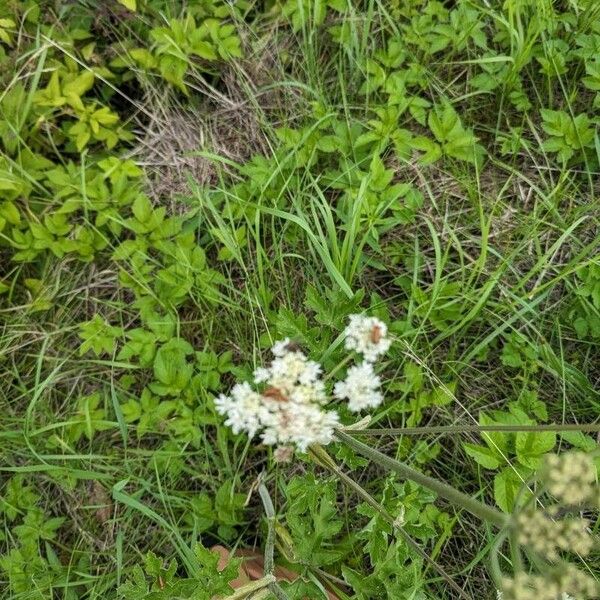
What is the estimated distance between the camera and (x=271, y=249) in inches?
118

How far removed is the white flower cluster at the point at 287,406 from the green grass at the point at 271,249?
0.95 meters

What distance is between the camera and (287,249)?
3.01m

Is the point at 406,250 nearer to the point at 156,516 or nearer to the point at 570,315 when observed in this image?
the point at 570,315

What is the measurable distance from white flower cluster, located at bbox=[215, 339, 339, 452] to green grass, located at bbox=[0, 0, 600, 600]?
0.95m

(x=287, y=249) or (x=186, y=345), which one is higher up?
(x=287, y=249)

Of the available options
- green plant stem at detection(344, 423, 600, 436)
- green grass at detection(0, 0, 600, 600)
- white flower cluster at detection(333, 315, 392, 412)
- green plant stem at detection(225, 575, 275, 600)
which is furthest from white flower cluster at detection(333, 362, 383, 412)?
green grass at detection(0, 0, 600, 600)

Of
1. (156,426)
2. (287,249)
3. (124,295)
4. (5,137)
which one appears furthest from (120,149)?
(156,426)

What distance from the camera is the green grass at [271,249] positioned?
2.77m

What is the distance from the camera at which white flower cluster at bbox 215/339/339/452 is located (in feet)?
5.47

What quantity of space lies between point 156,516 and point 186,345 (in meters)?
0.68

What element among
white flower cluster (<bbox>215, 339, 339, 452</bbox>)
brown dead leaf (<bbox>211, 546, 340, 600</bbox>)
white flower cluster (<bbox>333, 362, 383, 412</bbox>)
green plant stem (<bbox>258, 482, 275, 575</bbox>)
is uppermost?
white flower cluster (<bbox>215, 339, 339, 452</bbox>)

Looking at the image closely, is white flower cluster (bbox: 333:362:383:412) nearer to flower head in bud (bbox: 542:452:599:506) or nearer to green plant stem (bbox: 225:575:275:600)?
flower head in bud (bbox: 542:452:599:506)

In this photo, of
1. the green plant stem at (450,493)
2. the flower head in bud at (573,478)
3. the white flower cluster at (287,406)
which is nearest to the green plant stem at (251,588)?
the green plant stem at (450,493)

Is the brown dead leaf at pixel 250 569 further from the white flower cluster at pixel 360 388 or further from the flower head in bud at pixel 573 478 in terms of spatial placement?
the flower head in bud at pixel 573 478
